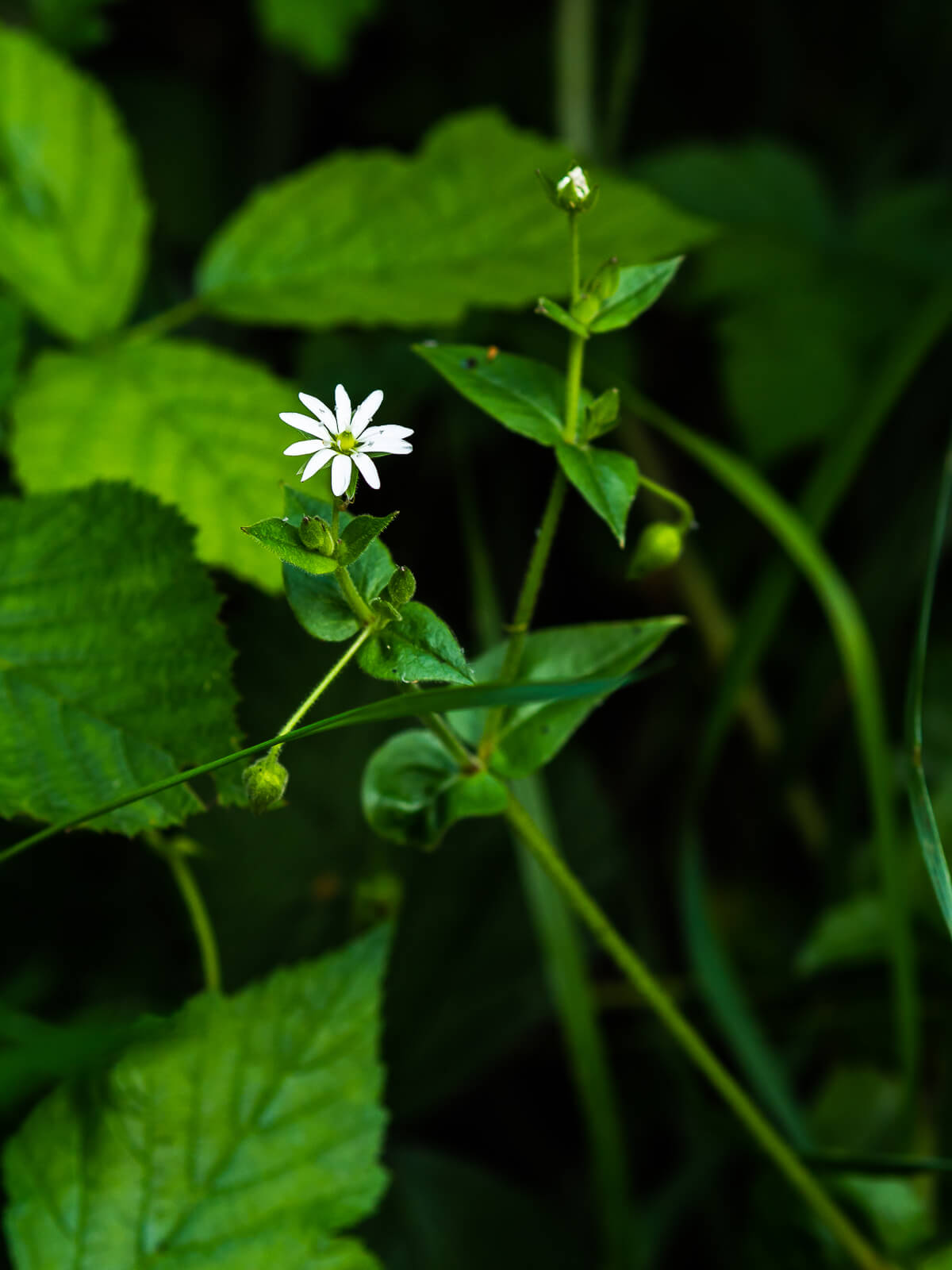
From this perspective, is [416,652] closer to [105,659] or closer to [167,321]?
[105,659]

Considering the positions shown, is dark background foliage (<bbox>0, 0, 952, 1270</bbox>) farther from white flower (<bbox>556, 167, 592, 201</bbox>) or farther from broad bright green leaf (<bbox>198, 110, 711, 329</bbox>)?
white flower (<bbox>556, 167, 592, 201</bbox>)

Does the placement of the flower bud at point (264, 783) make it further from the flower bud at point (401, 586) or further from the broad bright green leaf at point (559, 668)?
the broad bright green leaf at point (559, 668)

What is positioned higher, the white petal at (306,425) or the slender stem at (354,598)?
the white petal at (306,425)

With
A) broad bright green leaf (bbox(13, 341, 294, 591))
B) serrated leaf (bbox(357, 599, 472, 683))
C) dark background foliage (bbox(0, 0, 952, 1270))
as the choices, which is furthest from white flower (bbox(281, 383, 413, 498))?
dark background foliage (bbox(0, 0, 952, 1270))

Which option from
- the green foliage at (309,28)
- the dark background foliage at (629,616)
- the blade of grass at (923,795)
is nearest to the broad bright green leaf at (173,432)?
the dark background foliage at (629,616)

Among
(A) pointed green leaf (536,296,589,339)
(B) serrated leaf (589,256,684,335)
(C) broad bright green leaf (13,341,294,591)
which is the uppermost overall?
(C) broad bright green leaf (13,341,294,591)

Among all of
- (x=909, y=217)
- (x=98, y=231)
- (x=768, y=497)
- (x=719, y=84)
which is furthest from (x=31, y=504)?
(x=719, y=84)

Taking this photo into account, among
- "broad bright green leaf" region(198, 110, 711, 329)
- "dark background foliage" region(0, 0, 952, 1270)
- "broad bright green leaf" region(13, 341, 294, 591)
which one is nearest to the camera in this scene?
"broad bright green leaf" region(13, 341, 294, 591)
